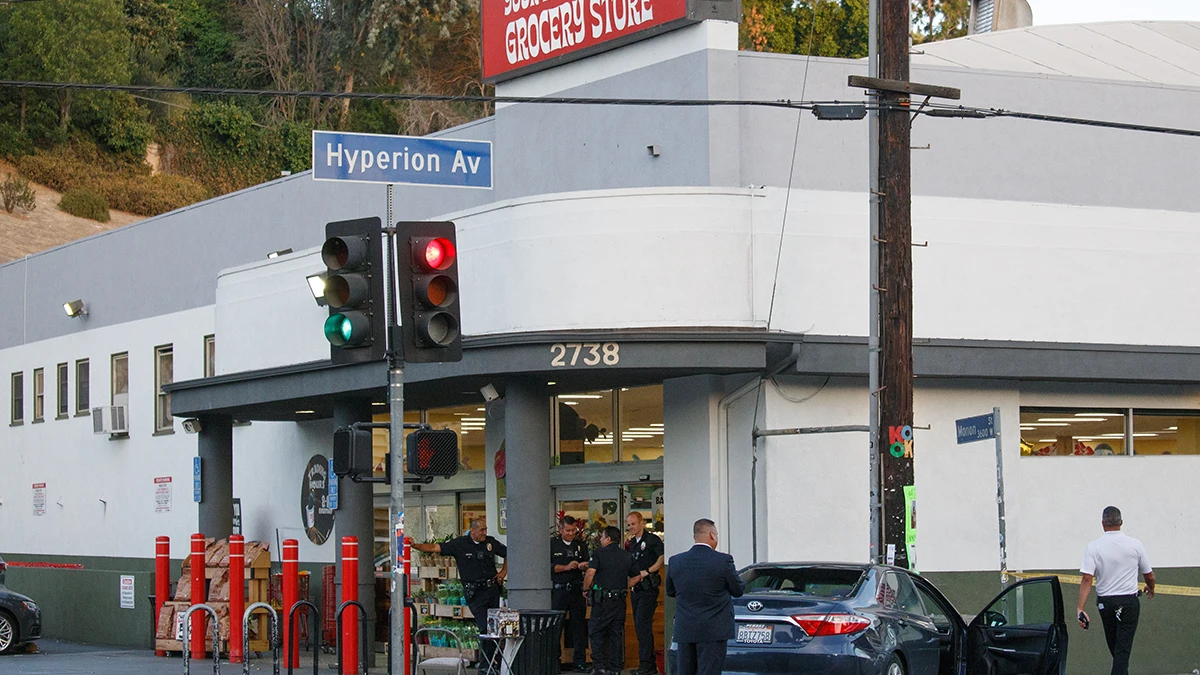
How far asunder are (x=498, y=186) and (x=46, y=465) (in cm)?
1430

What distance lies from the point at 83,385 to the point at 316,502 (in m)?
8.04

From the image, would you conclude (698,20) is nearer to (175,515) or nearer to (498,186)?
(498,186)

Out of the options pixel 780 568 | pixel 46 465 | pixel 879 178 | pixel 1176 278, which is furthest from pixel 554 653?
pixel 46 465

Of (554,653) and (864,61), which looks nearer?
(554,653)

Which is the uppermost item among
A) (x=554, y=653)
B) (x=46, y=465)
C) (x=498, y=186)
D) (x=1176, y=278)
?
(x=498, y=186)

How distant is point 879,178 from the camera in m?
15.5

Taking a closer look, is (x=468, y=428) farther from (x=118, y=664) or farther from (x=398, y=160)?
(x=398, y=160)

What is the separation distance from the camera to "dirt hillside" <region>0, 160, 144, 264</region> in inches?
2196

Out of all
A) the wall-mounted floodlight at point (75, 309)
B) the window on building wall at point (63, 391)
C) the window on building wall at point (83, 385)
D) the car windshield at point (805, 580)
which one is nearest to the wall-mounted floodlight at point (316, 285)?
the car windshield at point (805, 580)

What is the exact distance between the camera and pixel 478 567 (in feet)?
63.5

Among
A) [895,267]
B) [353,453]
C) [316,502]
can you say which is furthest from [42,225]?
[353,453]

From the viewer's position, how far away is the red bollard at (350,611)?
1947 cm

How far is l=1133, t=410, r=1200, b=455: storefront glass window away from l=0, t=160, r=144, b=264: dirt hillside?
42623 millimetres

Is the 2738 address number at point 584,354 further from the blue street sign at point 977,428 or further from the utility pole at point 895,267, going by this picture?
the blue street sign at point 977,428
